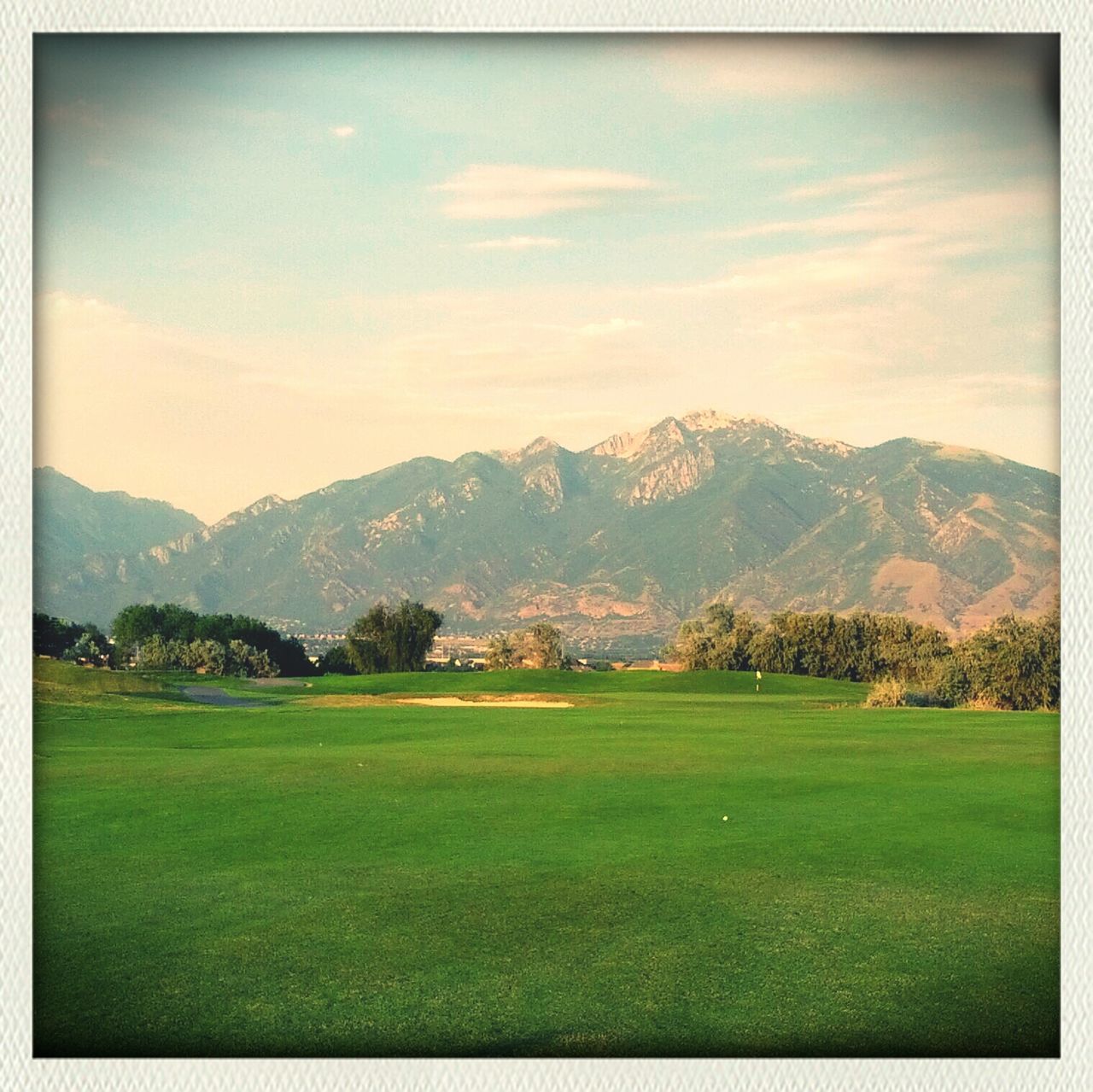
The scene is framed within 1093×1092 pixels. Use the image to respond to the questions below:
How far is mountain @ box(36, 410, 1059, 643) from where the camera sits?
23.2 m

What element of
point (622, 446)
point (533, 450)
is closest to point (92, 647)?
point (533, 450)

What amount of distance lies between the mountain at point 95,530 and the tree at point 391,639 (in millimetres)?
3142

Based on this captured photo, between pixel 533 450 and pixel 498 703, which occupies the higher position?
pixel 533 450

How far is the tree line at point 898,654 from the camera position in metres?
11.1

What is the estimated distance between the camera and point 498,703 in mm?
11945

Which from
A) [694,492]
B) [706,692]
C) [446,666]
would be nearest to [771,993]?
[706,692]

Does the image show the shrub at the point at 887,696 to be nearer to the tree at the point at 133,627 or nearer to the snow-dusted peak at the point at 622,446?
the snow-dusted peak at the point at 622,446

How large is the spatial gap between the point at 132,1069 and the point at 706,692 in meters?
→ 11.2

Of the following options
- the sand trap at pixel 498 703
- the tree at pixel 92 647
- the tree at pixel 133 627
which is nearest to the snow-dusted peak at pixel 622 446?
the tree at pixel 133 627

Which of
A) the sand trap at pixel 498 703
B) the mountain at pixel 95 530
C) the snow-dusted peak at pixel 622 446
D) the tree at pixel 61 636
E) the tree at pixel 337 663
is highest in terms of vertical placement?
the snow-dusted peak at pixel 622 446

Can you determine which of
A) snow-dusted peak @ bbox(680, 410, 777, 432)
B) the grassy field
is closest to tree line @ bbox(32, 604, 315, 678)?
snow-dusted peak @ bbox(680, 410, 777, 432)

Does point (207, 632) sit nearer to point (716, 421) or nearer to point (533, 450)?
point (533, 450)

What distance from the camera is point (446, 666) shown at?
18.3 metres

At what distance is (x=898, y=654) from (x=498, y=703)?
6.03 metres
